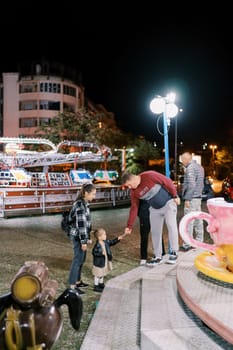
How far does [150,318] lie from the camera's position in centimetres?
399

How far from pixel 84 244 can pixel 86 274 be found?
1414 mm

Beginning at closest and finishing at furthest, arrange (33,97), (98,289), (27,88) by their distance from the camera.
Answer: (98,289) → (33,97) → (27,88)

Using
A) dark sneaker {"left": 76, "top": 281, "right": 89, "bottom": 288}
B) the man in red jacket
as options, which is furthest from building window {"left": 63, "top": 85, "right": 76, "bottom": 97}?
dark sneaker {"left": 76, "top": 281, "right": 89, "bottom": 288}

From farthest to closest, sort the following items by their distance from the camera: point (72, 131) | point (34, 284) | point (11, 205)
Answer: point (72, 131)
point (11, 205)
point (34, 284)

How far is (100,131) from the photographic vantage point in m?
39.4

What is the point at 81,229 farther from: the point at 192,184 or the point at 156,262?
the point at 192,184

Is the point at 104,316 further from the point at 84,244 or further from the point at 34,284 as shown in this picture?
the point at 34,284

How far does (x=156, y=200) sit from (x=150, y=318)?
2.33 meters

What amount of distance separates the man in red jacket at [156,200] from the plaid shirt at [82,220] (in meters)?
0.61

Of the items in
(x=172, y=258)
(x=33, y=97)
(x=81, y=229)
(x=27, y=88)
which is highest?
(x=27, y=88)

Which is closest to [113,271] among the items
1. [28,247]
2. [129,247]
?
[129,247]

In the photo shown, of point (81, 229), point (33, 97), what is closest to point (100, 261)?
point (81, 229)

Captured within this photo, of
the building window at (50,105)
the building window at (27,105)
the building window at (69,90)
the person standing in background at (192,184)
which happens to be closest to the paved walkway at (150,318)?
the person standing in background at (192,184)

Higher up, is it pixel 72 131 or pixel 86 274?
pixel 72 131
